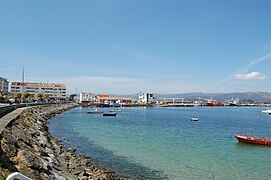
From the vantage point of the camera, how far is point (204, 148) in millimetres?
29625

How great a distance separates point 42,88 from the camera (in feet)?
616

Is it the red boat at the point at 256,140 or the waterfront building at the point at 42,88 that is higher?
the waterfront building at the point at 42,88

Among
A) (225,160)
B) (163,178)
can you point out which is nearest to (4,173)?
(163,178)

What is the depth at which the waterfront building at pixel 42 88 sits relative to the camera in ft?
594

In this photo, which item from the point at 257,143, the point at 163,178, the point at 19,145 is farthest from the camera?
the point at 257,143

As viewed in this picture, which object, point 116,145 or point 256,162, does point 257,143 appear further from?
point 116,145

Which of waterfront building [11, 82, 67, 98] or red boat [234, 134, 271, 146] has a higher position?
waterfront building [11, 82, 67, 98]

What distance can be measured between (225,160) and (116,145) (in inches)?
439

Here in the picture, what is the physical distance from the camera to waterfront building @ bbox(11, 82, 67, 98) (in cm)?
18096

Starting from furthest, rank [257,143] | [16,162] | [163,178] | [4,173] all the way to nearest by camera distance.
Answer: 1. [257,143]
2. [163,178]
3. [16,162]
4. [4,173]

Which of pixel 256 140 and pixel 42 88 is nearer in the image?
pixel 256 140

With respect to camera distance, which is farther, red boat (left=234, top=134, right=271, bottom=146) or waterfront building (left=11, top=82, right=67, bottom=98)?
waterfront building (left=11, top=82, right=67, bottom=98)

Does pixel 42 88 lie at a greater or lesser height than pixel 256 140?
greater

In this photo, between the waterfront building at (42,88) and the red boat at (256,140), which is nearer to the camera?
the red boat at (256,140)
